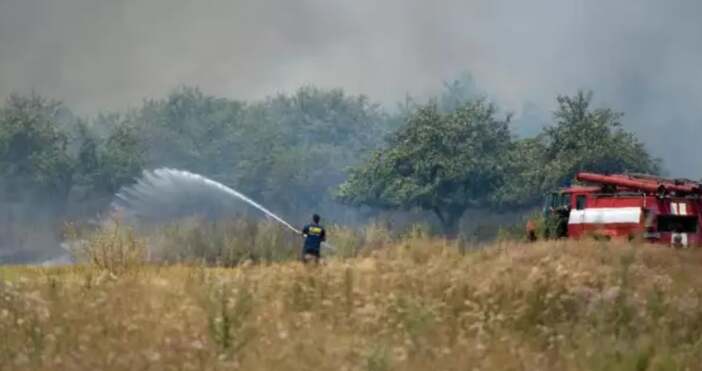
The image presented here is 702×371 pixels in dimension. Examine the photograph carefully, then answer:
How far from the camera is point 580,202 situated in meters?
25.5

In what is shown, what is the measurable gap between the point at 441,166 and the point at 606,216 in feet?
84.2

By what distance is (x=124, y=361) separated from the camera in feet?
23.6

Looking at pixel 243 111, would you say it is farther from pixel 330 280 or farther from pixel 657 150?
pixel 330 280

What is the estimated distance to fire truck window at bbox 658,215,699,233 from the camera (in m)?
24.2

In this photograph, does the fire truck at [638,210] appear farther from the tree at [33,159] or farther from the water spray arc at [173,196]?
the tree at [33,159]

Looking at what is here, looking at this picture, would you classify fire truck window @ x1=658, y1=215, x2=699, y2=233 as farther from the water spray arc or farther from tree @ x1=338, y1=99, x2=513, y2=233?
tree @ x1=338, y1=99, x2=513, y2=233

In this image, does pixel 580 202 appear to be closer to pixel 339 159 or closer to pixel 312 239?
pixel 312 239

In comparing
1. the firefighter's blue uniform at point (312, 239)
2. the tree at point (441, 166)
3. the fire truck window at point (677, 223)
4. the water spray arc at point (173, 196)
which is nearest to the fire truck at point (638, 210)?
the fire truck window at point (677, 223)

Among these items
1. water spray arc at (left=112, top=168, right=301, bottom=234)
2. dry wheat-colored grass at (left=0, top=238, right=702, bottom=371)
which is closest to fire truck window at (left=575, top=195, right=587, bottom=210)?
dry wheat-colored grass at (left=0, top=238, right=702, bottom=371)

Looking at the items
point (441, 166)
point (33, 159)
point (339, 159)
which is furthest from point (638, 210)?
point (339, 159)

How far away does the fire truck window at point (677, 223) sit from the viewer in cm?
2417

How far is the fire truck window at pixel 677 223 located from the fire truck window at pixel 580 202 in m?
1.99

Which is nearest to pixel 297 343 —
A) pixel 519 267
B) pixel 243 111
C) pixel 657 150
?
pixel 519 267

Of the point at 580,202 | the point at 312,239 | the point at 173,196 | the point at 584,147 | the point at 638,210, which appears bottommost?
the point at 312,239
